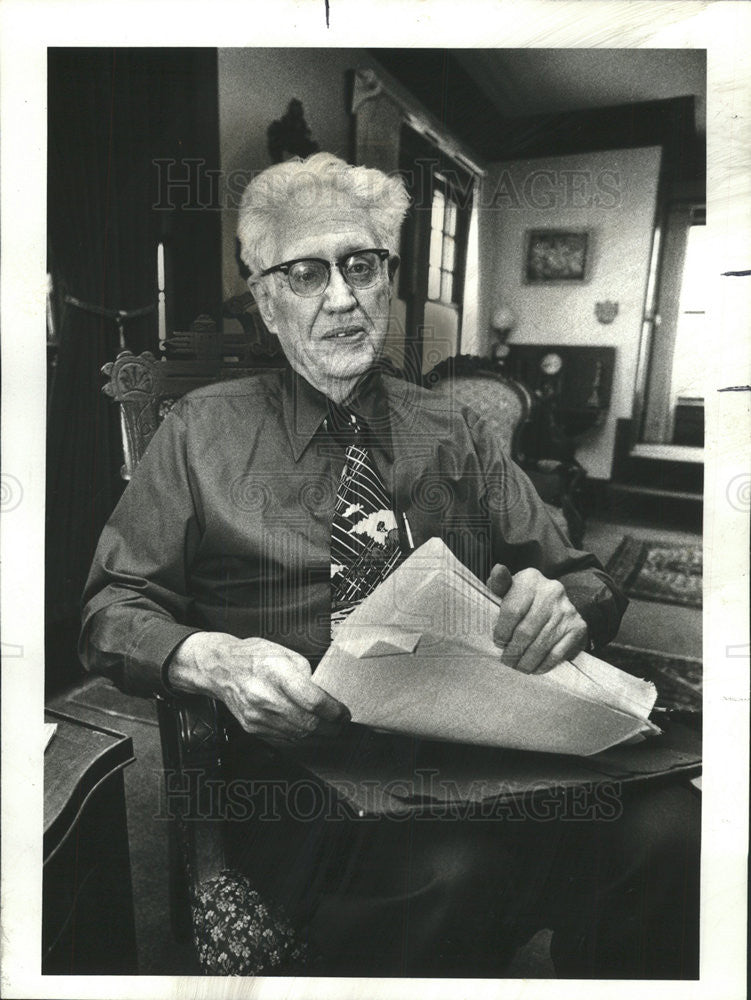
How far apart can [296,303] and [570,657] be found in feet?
2.47

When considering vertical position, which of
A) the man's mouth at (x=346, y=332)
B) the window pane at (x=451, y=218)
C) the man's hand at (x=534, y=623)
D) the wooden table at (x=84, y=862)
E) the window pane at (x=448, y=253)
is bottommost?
the wooden table at (x=84, y=862)

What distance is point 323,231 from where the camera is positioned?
4.27ft

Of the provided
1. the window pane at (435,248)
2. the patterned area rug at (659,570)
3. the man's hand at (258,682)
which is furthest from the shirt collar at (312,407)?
the patterned area rug at (659,570)

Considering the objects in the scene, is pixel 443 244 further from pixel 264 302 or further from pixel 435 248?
pixel 264 302

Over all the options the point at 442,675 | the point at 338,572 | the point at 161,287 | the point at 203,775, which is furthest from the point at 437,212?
the point at 203,775

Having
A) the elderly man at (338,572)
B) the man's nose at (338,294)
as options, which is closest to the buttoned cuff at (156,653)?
the elderly man at (338,572)

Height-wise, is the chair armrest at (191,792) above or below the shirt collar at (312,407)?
below

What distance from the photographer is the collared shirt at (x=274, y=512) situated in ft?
4.38

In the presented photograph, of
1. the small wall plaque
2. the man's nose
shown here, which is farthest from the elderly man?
the small wall plaque

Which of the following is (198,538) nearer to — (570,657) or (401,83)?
(570,657)

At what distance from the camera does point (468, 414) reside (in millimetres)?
1343

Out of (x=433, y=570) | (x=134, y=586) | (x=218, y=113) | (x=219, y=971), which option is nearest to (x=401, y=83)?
(x=218, y=113)

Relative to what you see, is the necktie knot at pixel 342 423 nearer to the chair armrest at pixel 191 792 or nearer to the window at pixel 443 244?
the window at pixel 443 244

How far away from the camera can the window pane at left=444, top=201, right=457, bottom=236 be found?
1.32m
